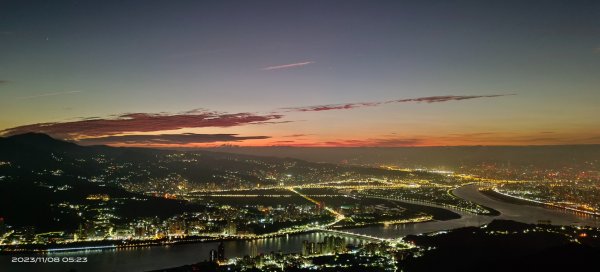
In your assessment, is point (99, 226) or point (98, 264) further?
point (99, 226)

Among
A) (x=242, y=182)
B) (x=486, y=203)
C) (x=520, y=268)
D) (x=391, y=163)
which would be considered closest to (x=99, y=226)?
(x=520, y=268)

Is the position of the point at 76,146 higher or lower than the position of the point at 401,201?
higher

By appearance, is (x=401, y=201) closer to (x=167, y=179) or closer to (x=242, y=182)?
(x=242, y=182)

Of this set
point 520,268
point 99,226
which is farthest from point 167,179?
point 520,268

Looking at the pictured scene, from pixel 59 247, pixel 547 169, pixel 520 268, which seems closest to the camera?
pixel 520 268

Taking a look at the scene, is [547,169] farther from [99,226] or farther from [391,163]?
[99,226]

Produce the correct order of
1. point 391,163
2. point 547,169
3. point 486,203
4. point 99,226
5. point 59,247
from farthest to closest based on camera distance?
point 391,163
point 547,169
point 486,203
point 99,226
point 59,247
